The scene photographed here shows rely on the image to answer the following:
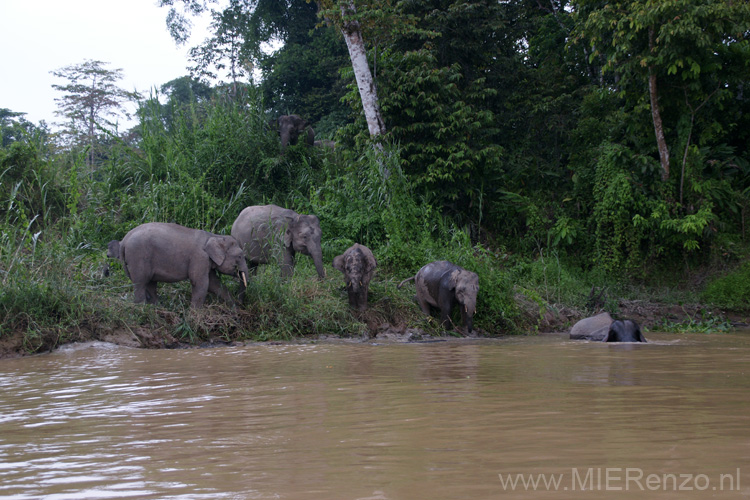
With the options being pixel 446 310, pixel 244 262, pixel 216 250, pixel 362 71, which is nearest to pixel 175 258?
pixel 216 250

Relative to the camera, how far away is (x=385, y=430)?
2615mm

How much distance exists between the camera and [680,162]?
12.3 m

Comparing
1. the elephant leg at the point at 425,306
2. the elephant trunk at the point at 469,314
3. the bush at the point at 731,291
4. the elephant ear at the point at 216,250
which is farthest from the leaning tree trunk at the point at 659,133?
the elephant ear at the point at 216,250

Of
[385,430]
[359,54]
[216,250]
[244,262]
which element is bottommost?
[385,430]

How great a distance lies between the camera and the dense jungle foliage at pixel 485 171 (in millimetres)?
9961

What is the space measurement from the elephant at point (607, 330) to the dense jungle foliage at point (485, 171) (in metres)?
1.30

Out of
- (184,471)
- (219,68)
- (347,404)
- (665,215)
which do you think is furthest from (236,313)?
(219,68)

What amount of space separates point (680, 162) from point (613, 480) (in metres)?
11.7

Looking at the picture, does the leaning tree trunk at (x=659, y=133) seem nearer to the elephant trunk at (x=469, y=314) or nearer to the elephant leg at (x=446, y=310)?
the elephant trunk at (x=469, y=314)

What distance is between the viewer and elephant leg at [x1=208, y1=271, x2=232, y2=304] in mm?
8078

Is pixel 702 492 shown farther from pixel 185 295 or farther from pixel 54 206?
pixel 54 206

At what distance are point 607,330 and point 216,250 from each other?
14.4 ft

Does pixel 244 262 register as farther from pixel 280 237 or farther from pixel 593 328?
pixel 593 328

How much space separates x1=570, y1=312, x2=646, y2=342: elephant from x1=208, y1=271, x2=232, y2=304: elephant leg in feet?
13.2
